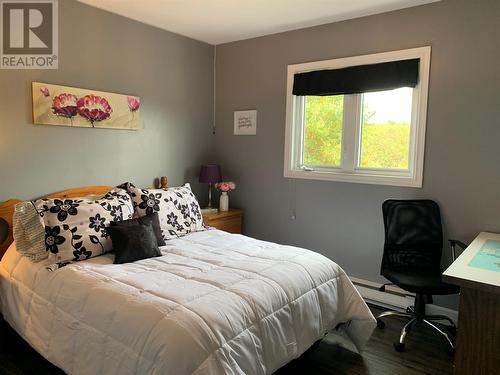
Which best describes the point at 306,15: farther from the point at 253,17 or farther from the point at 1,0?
the point at 1,0

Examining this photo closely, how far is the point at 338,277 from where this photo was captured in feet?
7.99

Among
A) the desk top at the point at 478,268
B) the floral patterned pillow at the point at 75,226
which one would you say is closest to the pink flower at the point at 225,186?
the floral patterned pillow at the point at 75,226

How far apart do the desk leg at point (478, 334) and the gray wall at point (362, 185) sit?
4.18ft

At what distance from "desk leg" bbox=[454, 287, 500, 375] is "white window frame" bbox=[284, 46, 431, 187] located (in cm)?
144

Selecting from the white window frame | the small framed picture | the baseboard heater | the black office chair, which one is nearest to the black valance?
the white window frame

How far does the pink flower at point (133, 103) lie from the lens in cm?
344

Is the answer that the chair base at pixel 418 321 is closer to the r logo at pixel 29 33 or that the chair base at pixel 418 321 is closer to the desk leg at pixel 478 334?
the desk leg at pixel 478 334

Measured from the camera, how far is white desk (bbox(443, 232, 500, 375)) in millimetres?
1694

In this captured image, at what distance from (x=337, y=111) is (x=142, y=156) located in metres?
1.92

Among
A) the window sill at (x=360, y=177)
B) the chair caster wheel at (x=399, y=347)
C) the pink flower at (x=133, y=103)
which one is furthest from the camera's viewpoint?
the pink flower at (x=133, y=103)

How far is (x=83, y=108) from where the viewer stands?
122 inches

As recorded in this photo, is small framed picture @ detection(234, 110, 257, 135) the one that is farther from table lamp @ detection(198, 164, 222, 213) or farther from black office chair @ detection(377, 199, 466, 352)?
black office chair @ detection(377, 199, 466, 352)

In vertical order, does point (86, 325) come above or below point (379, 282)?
above

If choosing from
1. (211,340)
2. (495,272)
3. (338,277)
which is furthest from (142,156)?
(495,272)
